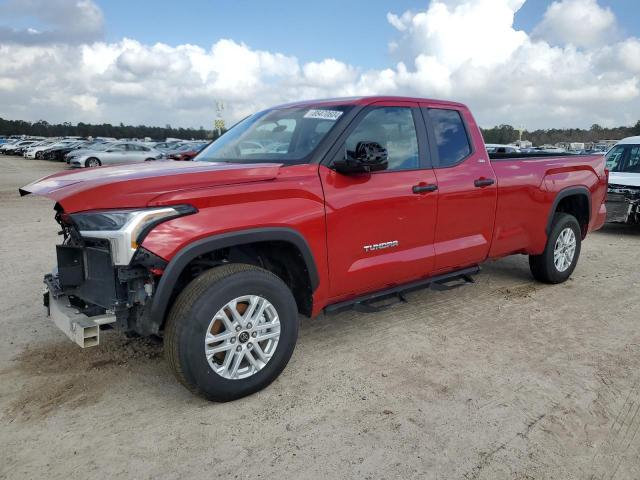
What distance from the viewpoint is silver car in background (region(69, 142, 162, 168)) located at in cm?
2744

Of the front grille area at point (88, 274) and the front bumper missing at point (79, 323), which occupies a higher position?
the front grille area at point (88, 274)

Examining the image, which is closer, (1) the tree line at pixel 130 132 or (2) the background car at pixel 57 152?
(2) the background car at pixel 57 152

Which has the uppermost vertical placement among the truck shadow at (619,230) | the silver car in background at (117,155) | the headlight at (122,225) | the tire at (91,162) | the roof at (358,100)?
the roof at (358,100)

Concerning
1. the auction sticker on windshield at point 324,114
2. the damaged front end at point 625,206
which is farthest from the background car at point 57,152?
the auction sticker on windshield at point 324,114

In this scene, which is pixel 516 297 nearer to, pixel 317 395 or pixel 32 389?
pixel 317 395

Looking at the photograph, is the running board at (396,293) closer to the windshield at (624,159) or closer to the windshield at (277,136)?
the windshield at (277,136)

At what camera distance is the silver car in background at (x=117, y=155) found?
27438 mm

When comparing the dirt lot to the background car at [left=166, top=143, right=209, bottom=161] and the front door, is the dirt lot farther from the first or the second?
the background car at [left=166, top=143, right=209, bottom=161]

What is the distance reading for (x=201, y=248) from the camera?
2.89 m

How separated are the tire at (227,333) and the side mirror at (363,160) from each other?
0.88 metres

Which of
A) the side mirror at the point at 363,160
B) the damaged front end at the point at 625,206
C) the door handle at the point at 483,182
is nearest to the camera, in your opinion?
the side mirror at the point at 363,160

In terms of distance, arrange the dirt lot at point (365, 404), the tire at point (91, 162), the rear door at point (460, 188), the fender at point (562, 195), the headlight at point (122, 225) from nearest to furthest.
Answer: the dirt lot at point (365, 404) < the headlight at point (122, 225) < the rear door at point (460, 188) < the fender at point (562, 195) < the tire at point (91, 162)

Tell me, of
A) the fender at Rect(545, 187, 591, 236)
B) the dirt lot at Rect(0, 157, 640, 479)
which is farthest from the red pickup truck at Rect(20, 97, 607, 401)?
the fender at Rect(545, 187, 591, 236)

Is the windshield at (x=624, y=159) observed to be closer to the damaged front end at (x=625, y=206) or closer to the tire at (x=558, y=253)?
the damaged front end at (x=625, y=206)
